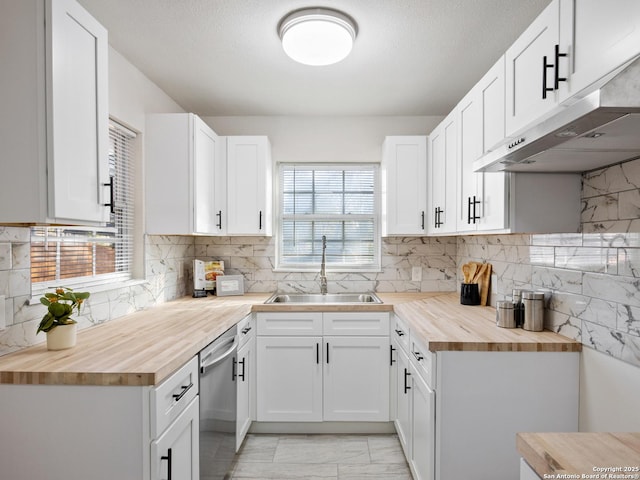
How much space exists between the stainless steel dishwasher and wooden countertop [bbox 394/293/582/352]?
1.04 meters

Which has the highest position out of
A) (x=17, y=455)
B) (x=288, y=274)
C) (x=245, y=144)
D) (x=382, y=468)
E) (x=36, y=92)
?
(x=245, y=144)

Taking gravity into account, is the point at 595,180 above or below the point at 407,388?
above

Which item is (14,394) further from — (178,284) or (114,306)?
(178,284)

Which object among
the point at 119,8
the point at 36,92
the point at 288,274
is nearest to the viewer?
the point at 36,92

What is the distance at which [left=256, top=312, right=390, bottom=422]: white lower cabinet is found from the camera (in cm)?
274

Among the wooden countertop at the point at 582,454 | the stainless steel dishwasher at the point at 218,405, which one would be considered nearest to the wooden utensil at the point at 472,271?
the stainless steel dishwasher at the point at 218,405

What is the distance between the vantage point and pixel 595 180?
5.66 feet

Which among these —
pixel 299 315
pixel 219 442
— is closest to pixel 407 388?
pixel 299 315

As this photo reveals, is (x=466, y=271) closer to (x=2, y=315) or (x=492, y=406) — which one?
(x=492, y=406)

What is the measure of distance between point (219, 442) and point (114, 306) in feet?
3.18

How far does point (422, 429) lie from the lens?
195 centimetres

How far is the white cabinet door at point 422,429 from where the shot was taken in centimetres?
179

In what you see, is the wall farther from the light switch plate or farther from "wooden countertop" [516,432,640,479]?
"wooden countertop" [516,432,640,479]

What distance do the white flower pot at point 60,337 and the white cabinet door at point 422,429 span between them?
5.30 ft
